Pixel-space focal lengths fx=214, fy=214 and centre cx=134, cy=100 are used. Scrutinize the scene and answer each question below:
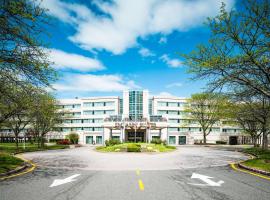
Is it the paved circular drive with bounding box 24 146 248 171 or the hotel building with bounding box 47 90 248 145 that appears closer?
the paved circular drive with bounding box 24 146 248 171

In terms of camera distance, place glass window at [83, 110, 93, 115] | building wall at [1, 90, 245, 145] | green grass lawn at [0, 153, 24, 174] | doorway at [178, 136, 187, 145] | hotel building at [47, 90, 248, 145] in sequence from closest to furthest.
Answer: green grass lawn at [0, 153, 24, 174] → doorway at [178, 136, 187, 145] → hotel building at [47, 90, 248, 145] → building wall at [1, 90, 245, 145] → glass window at [83, 110, 93, 115]

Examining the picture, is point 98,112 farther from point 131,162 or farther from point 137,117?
point 131,162

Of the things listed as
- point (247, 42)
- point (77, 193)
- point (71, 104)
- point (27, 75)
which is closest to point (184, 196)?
point (77, 193)

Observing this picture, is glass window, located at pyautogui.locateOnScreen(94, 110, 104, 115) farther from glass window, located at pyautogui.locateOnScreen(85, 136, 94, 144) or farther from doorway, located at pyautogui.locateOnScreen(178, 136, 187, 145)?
doorway, located at pyautogui.locateOnScreen(178, 136, 187, 145)

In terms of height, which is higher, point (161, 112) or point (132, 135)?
point (161, 112)

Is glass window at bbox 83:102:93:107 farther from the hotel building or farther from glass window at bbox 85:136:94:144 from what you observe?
glass window at bbox 85:136:94:144

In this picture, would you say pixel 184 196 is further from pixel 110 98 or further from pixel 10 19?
pixel 110 98

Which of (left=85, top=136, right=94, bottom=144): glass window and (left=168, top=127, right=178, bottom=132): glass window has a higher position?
(left=168, top=127, right=178, bottom=132): glass window

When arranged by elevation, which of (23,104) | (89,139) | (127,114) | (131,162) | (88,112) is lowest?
(89,139)

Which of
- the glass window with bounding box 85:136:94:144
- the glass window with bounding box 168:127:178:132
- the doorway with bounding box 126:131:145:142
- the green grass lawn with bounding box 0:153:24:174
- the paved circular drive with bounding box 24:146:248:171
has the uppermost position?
the green grass lawn with bounding box 0:153:24:174

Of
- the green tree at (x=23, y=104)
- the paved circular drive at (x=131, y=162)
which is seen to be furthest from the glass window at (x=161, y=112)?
the paved circular drive at (x=131, y=162)

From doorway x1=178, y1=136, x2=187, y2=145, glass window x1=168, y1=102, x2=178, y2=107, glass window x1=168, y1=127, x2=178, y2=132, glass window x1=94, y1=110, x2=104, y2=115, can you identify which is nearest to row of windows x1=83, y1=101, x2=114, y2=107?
glass window x1=94, y1=110, x2=104, y2=115

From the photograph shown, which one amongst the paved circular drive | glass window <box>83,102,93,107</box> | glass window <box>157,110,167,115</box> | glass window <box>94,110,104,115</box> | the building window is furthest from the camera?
glass window <box>83,102,93,107</box>

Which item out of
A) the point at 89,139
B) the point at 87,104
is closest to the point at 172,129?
the point at 89,139
